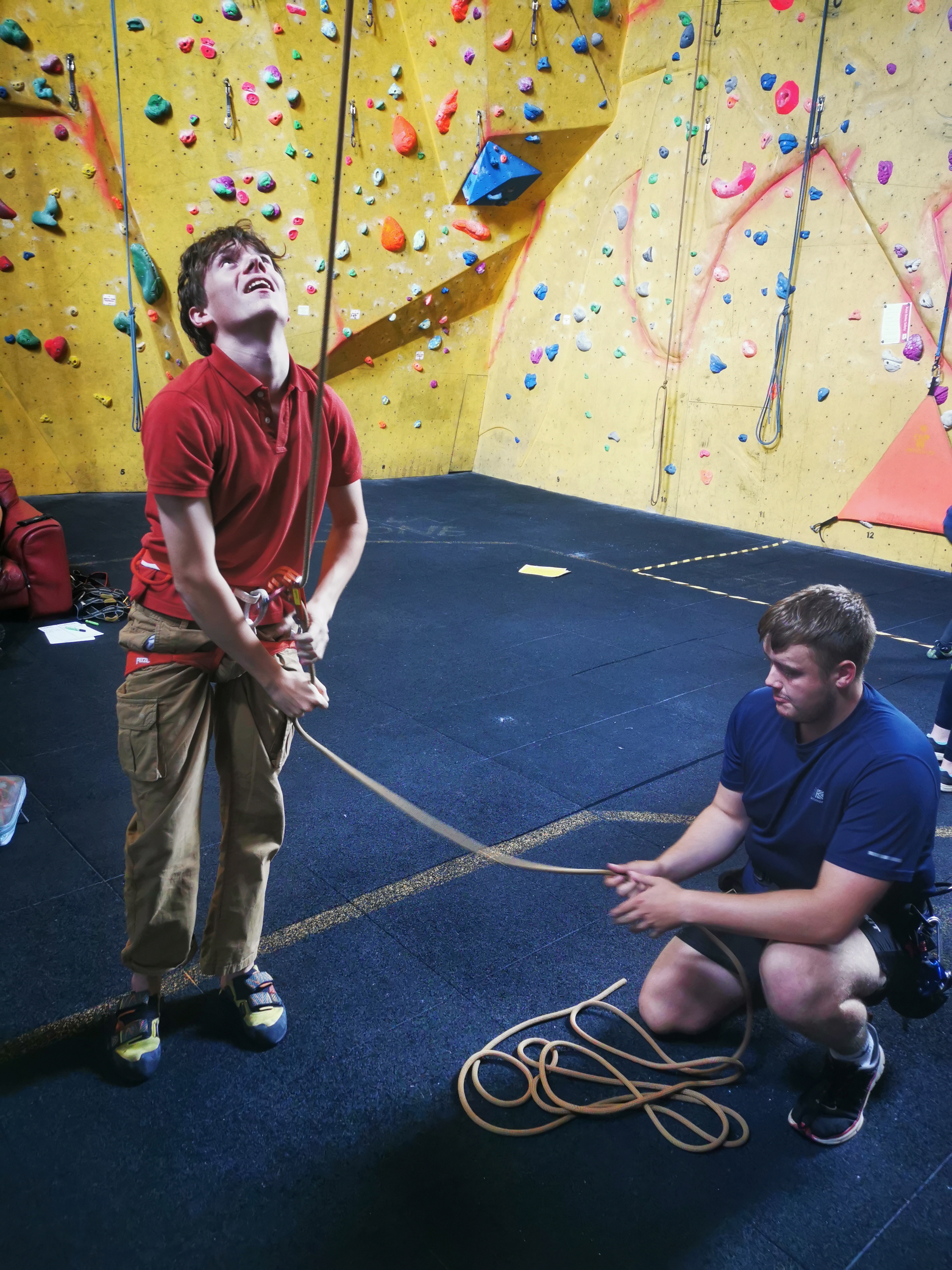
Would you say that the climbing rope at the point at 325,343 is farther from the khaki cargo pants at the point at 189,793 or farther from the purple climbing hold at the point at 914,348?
the purple climbing hold at the point at 914,348

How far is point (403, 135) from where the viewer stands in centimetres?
832

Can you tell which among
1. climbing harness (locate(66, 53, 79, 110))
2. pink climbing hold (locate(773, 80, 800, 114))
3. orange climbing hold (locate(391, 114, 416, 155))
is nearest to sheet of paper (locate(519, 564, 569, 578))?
pink climbing hold (locate(773, 80, 800, 114))

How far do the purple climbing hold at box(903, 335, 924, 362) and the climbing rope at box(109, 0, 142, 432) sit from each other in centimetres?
578

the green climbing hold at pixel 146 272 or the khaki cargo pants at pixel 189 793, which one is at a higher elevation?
the green climbing hold at pixel 146 272

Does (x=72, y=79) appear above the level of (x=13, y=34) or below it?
below

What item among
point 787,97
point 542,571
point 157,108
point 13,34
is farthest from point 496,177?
point 542,571

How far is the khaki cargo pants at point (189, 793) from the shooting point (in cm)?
171

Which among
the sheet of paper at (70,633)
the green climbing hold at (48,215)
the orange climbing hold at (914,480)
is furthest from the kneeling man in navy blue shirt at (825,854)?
the green climbing hold at (48,215)

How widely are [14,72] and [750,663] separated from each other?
7.02m

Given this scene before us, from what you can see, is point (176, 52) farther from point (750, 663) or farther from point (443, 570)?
point (750, 663)

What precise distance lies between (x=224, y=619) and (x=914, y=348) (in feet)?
20.7

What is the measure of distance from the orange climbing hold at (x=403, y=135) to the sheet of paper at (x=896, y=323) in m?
4.59

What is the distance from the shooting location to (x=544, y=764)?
3301 mm

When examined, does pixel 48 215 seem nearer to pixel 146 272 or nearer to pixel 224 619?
pixel 146 272
